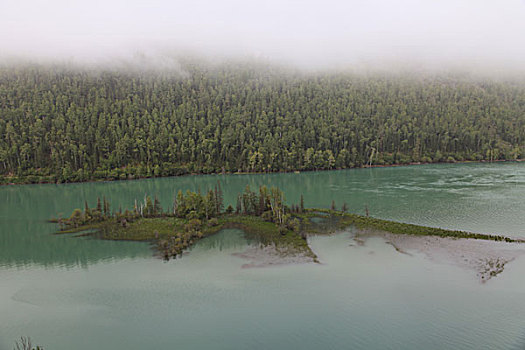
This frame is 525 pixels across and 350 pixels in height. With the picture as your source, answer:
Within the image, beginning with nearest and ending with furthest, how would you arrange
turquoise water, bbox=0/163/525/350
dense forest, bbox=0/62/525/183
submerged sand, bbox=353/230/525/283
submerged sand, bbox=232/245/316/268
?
turquoise water, bbox=0/163/525/350, submerged sand, bbox=353/230/525/283, submerged sand, bbox=232/245/316/268, dense forest, bbox=0/62/525/183

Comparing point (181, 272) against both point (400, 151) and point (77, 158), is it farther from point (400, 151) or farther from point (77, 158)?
point (400, 151)

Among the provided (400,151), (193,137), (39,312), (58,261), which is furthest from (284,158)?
(39,312)

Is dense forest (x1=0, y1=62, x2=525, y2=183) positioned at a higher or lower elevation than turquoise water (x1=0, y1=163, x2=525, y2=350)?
higher

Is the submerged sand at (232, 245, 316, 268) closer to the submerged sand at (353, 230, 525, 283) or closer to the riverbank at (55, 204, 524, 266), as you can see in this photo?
the riverbank at (55, 204, 524, 266)

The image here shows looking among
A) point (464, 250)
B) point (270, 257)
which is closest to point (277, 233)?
point (270, 257)

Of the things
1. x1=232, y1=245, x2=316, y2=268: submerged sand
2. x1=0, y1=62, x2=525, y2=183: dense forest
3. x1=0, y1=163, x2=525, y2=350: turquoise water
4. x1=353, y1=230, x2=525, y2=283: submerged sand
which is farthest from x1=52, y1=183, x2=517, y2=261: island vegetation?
x1=0, y1=62, x2=525, y2=183: dense forest
